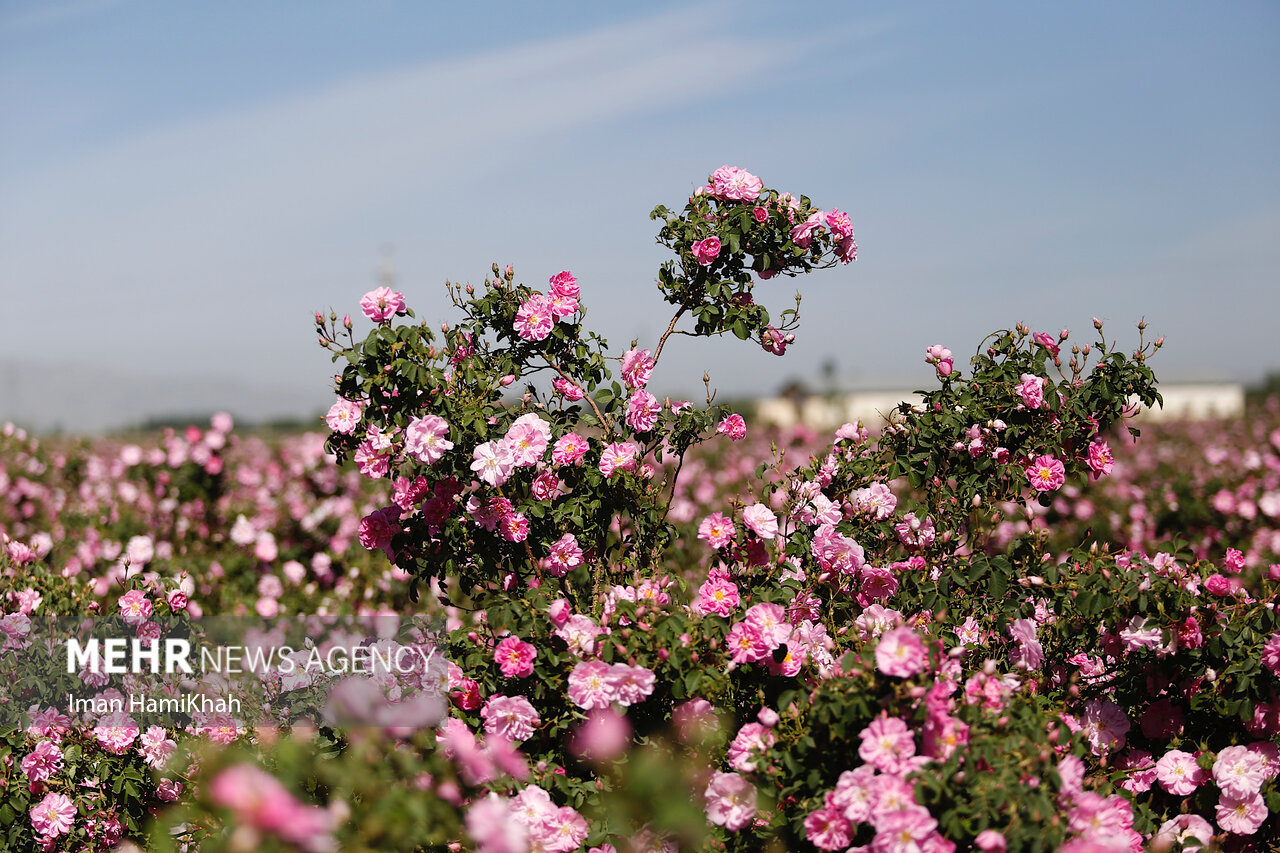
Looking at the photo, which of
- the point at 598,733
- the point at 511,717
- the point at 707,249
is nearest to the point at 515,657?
the point at 511,717

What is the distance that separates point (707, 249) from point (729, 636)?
52.2 inches

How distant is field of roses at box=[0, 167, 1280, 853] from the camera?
2365 mm

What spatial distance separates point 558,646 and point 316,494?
524 cm

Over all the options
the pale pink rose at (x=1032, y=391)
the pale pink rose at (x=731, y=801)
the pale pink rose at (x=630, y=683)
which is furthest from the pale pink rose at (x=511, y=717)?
the pale pink rose at (x=1032, y=391)

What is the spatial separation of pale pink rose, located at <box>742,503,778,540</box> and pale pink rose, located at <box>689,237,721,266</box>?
2.80ft

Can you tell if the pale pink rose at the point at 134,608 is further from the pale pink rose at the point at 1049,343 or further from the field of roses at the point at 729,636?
the pale pink rose at the point at 1049,343

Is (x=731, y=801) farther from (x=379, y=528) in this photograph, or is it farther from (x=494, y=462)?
(x=379, y=528)

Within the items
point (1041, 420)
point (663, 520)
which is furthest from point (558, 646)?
point (1041, 420)

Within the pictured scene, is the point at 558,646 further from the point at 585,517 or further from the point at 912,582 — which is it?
the point at 912,582

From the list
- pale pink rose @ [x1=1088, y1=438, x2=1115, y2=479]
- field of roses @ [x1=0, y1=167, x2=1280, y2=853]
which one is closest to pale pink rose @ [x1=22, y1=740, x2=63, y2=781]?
field of roses @ [x1=0, y1=167, x2=1280, y2=853]

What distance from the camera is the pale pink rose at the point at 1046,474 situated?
3.28 metres

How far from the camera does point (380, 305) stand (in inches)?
123

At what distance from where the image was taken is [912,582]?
3.23m

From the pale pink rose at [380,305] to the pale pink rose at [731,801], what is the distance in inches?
66.7
